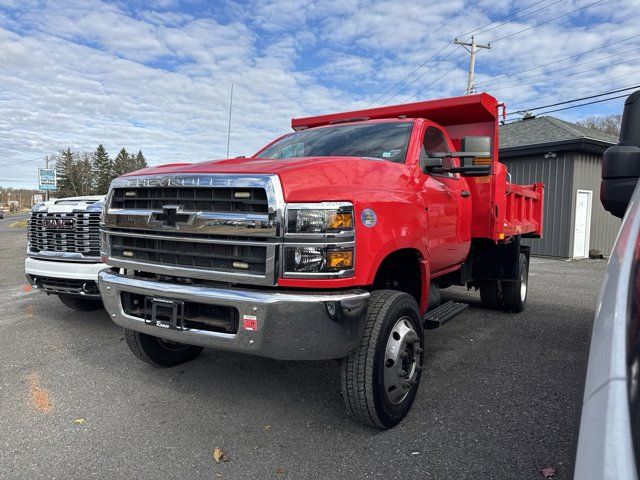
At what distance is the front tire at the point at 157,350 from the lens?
397 centimetres

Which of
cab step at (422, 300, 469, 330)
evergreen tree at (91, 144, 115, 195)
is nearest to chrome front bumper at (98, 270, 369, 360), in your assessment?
cab step at (422, 300, 469, 330)

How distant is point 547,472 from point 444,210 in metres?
2.09

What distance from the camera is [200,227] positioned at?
298cm

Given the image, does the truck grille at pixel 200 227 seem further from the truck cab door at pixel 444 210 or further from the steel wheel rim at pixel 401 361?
the truck cab door at pixel 444 210

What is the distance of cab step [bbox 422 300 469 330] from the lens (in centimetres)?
387

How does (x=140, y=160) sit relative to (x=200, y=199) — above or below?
above

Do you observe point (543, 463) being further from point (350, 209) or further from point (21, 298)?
point (21, 298)

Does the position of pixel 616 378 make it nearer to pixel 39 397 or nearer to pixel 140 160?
pixel 39 397

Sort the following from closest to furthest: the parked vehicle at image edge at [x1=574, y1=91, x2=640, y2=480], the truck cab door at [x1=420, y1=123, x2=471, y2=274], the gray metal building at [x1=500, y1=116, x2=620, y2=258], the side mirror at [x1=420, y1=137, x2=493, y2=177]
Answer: the parked vehicle at image edge at [x1=574, y1=91, x2=640, y2=480]
the side mirror at [x1=420, y1=137, x2=493, y2=177]
the truck cab door at [x1=420, y1=123, x2=471, y2=274]
the gray metal building at [x1=500, y1=116, x2=620, y2=258]

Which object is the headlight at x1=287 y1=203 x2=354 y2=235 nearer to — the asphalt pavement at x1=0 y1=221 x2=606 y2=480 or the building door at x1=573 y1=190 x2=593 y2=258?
the asphalt pavement at x1=0 y1=221 x2=606 y2=480

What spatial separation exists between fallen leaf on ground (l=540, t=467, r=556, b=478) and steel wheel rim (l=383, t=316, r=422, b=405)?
91cm

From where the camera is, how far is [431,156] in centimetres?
404

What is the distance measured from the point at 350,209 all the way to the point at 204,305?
1.11m

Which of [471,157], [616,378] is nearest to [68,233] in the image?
[471,157]
